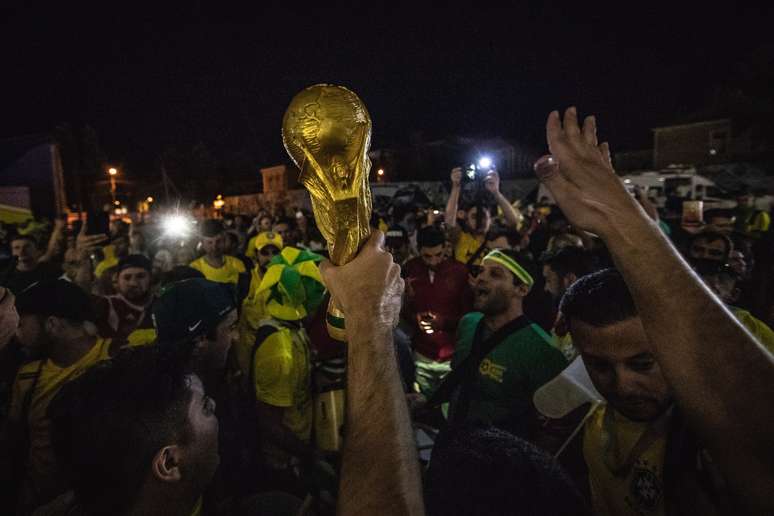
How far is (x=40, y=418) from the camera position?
2.77m

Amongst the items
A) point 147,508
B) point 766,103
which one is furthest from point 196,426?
point 766,103

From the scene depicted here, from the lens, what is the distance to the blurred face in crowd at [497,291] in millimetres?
3844

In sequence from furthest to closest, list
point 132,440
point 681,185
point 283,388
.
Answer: point 681,185
point 283,388
point 132,440

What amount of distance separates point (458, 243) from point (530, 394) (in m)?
4.97

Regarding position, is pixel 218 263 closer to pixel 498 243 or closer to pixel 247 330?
pixel 247 330

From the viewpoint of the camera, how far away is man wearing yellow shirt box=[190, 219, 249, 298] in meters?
6.64

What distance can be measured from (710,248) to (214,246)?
20.6ft

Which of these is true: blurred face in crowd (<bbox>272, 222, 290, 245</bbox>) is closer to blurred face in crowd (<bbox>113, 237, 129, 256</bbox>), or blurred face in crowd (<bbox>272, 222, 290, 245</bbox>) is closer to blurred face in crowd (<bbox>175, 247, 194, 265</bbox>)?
blurred face in crowd (<bbox>175, 247, 194, 265</bbox>)

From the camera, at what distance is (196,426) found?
1789 millimetres

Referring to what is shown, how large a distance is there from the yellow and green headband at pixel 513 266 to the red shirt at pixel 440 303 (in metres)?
1.37

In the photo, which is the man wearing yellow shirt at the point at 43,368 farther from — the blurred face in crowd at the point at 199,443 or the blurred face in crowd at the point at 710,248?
the blurred face in crowd at the point at 710,248

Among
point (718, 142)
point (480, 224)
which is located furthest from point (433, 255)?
point (718, 142)

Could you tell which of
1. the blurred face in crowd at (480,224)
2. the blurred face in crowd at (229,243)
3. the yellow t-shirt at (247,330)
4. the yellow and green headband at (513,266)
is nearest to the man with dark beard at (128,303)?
the yellow t-shirt at (247,330)

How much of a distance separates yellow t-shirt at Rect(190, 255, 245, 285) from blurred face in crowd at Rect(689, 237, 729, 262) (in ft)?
18.9
